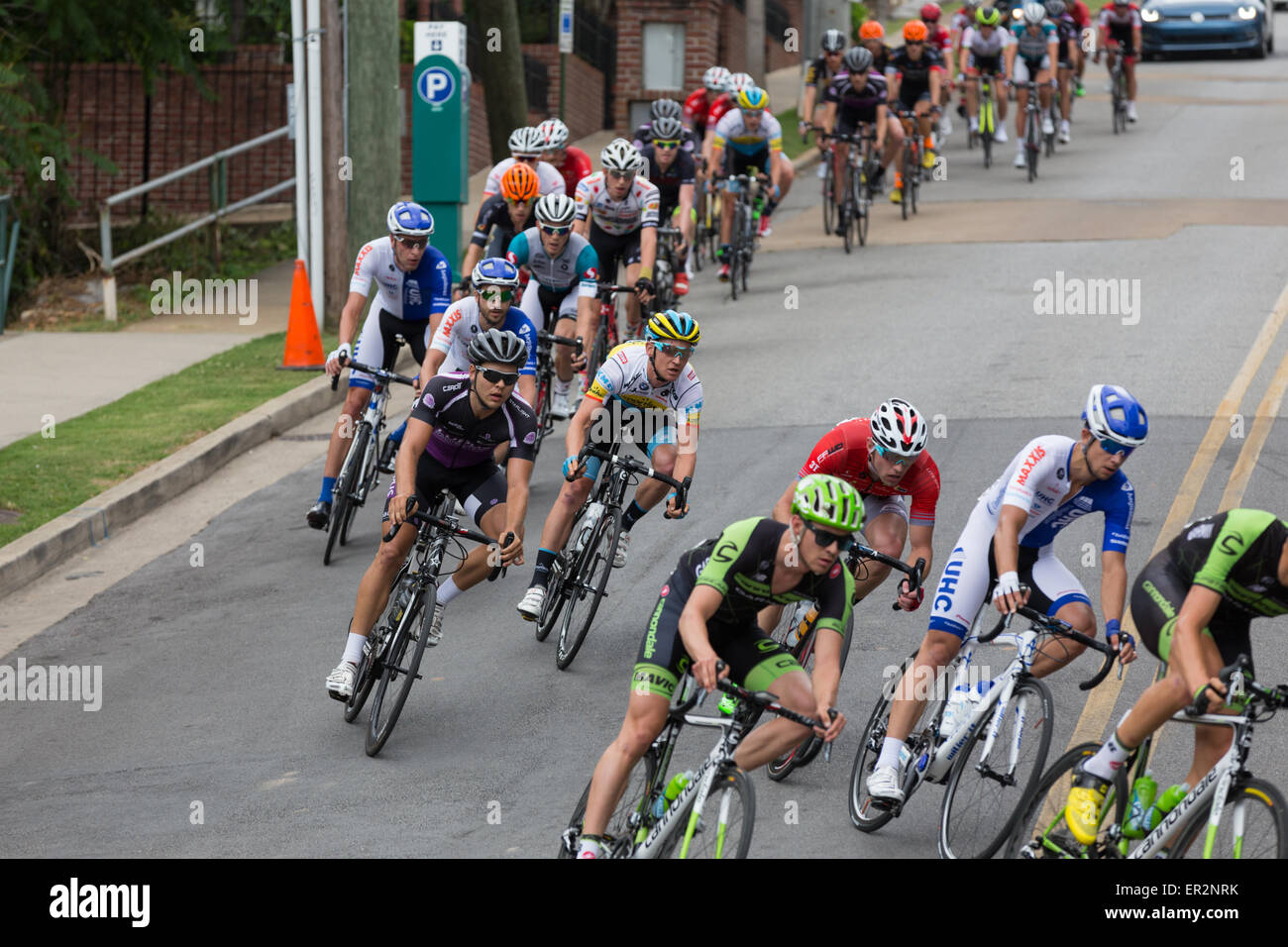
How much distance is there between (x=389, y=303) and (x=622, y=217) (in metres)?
2.99

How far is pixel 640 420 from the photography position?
10055mm

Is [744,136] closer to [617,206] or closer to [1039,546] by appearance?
[617,206]

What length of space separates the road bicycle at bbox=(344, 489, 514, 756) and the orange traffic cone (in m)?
7.50

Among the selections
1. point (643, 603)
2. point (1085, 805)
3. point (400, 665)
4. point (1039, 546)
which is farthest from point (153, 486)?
point (1085, 805)

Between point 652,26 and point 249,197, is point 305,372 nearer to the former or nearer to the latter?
point 249,197

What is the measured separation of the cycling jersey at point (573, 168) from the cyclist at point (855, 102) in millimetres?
5127

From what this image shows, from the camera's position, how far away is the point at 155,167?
23609 mm

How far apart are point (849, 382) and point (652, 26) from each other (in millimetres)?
16903

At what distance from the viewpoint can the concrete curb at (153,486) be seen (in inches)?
453

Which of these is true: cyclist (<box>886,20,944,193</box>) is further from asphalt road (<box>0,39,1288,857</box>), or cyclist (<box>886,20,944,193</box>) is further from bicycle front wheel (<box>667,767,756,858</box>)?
bicycle front wheel (<box>667,767,756,858</box>)

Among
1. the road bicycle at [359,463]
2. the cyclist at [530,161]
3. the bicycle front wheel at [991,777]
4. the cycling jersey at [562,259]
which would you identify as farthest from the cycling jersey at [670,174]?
the bicycle front wheel at [991,777]

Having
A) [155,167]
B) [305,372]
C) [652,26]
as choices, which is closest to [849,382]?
[305,372]

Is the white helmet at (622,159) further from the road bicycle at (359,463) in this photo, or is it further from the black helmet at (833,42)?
the black helmet at (833,42)

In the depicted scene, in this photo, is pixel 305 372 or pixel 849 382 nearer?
pixel 849 382
